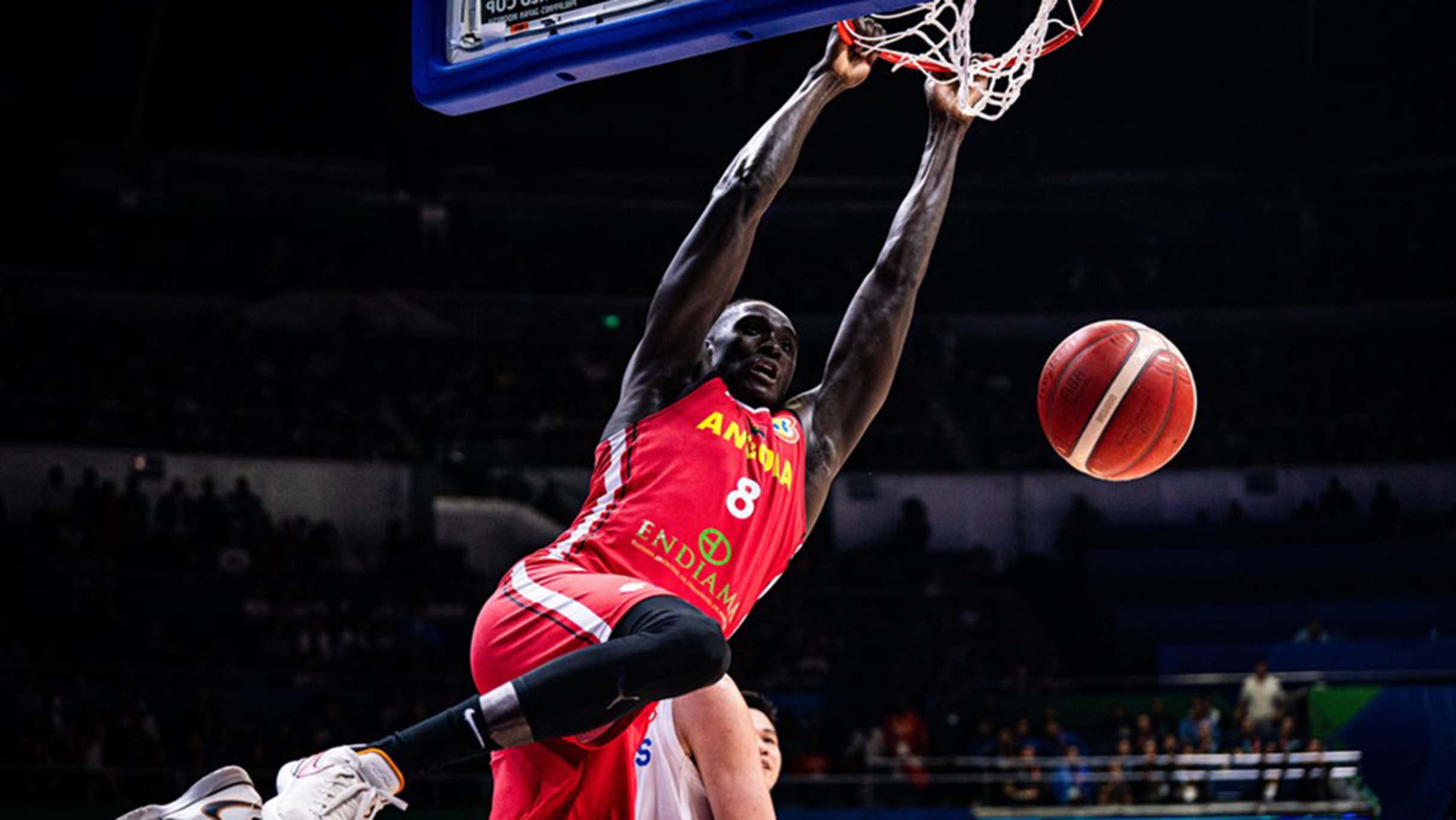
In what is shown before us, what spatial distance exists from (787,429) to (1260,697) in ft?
37.4

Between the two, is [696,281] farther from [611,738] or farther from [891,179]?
[891,179]

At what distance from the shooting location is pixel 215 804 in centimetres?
311

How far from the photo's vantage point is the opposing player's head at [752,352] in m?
4.04

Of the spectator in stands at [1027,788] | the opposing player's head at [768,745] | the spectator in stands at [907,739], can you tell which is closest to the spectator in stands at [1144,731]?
the spectator in stands at [1027,788]

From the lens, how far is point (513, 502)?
20.2 m

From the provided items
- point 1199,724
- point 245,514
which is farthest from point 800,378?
point 1199,724

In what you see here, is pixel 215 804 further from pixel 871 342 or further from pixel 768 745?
pixel 871 342

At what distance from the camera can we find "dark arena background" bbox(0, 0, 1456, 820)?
50.0 ft

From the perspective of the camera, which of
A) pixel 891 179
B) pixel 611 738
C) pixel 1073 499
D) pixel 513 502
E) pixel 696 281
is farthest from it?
pixel 891 179

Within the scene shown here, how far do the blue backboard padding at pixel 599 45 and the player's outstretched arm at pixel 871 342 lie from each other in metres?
0.83

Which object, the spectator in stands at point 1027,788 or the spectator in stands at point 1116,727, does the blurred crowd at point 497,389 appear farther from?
the spectator in stands at point 1027,788

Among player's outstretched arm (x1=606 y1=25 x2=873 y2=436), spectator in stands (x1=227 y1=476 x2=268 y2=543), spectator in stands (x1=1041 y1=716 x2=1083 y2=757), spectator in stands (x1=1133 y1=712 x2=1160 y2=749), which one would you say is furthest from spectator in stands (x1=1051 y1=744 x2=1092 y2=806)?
spectator in stands (x1=227 y1=476 x2=268 y2=543)

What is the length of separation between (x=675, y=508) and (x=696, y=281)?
Result: 58 centimetres

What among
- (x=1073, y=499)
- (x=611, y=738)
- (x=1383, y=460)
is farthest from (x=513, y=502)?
(x=611, y=738)
